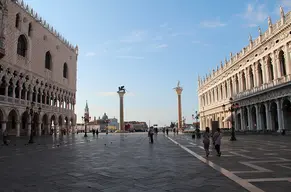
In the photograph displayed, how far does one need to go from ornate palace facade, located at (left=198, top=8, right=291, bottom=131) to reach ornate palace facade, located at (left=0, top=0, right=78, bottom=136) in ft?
97.6

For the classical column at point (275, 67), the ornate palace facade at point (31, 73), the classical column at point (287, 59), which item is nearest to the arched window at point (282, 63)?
the classical column at point (275, 67)

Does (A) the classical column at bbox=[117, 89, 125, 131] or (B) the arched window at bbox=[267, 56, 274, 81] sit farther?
(A) the classical column at bbox=[117, 89, 125, 131]

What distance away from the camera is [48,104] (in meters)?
50.9

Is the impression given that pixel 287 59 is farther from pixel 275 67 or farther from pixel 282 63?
pixel 275 67

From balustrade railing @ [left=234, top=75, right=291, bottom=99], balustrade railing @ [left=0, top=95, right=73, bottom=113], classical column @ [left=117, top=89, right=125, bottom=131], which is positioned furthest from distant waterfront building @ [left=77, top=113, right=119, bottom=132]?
balustrade railing @ [left=234, top=75, right=291, bottom=99]

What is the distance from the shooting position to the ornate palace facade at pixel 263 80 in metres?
30.5

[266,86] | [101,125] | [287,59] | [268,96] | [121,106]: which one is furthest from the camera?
[101,125]

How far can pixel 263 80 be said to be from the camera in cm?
3638

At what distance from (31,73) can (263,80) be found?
123ft

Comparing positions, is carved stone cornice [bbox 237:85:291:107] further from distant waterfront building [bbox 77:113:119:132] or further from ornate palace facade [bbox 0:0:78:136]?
distant waterfront building [bbox 77:113:119:132]

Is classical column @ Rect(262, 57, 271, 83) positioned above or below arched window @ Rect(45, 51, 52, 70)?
below

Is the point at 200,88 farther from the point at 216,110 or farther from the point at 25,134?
the point at 25,134

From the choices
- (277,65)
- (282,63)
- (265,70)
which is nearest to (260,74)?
(265,70)

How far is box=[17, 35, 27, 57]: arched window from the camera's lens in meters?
41.4
